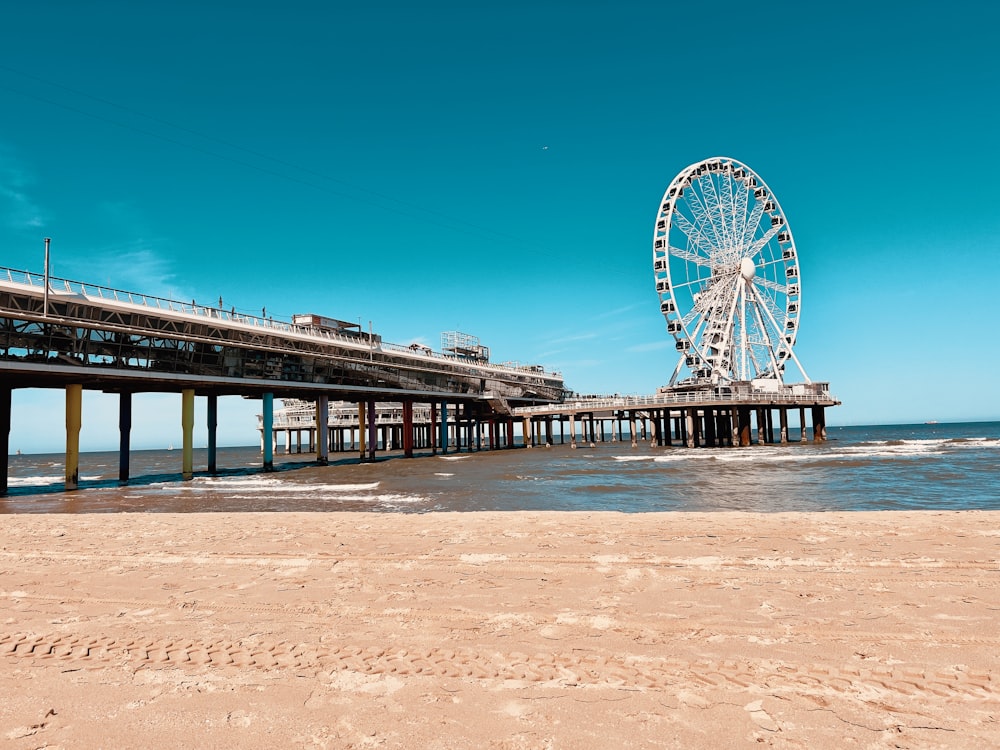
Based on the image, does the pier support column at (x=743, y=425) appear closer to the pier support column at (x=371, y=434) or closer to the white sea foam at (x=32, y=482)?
the pier support column at (x=371, y=434)

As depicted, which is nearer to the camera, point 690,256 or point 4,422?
point 4,422

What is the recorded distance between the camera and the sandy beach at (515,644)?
431 cm

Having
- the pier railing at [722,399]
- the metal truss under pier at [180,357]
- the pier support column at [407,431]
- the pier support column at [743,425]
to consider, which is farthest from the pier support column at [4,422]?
the pier support column at [743,425]

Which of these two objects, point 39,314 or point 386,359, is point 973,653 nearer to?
point 39,314

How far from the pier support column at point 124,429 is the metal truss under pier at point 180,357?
8 cm

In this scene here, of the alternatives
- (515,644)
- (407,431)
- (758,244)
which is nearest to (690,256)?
(758,244)

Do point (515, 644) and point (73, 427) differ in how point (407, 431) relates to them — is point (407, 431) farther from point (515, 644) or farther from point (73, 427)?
point (515, 644)

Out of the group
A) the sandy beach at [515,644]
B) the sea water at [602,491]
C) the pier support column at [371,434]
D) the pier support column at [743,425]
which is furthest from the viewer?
the pier support column at [743,425]

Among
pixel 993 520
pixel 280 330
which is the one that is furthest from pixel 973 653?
pixel 280 330

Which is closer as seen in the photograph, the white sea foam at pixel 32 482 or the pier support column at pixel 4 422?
the pier support column at pixel 4 422

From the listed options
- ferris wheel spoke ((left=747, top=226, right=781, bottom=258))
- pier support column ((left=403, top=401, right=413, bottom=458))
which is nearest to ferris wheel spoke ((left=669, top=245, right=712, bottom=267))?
ferris wheel spoke ((left=747, top=226, right=781, bottom=258))

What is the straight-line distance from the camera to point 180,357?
36469mm

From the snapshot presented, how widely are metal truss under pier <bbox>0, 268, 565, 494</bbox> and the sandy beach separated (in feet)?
73.4

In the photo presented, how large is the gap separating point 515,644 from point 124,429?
3977 centimetres
